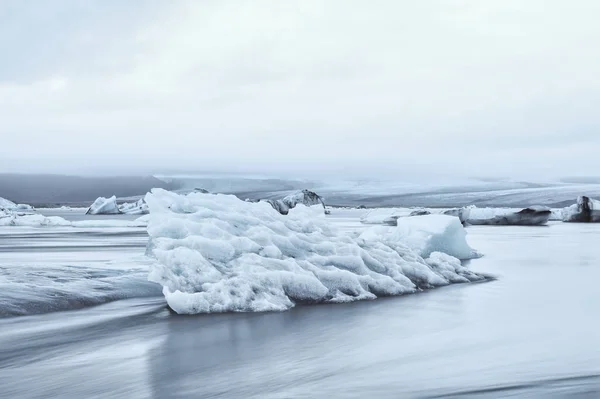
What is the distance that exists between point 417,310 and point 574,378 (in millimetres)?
2857

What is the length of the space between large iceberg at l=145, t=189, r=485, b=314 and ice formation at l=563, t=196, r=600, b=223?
33.5 m

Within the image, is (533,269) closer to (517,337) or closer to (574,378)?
(517,337)

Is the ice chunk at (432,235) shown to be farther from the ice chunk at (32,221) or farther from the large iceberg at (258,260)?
the ice chunk at (32,221)

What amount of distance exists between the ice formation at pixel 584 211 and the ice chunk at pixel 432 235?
2887 centimetres

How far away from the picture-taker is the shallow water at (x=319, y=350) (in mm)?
4023

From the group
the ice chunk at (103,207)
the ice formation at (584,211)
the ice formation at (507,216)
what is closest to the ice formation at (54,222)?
the ice formation at (507,216)

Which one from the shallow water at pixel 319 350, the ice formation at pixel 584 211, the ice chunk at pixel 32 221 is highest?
the ice chunk at pixel 32 221

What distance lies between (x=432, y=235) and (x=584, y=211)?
31.0 meters

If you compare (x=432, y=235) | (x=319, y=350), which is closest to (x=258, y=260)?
(x=319, y=350)

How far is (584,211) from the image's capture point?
39.3m

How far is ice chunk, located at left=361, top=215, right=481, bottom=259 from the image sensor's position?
39.8 ft

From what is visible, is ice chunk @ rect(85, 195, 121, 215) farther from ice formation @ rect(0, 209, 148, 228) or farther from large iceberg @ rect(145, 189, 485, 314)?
large iceberg @ rect(145, 189, 485, 314)

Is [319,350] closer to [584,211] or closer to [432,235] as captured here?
[432,235]

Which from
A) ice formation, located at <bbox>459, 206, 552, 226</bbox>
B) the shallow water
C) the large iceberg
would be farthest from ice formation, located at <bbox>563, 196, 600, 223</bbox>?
the shallow water
